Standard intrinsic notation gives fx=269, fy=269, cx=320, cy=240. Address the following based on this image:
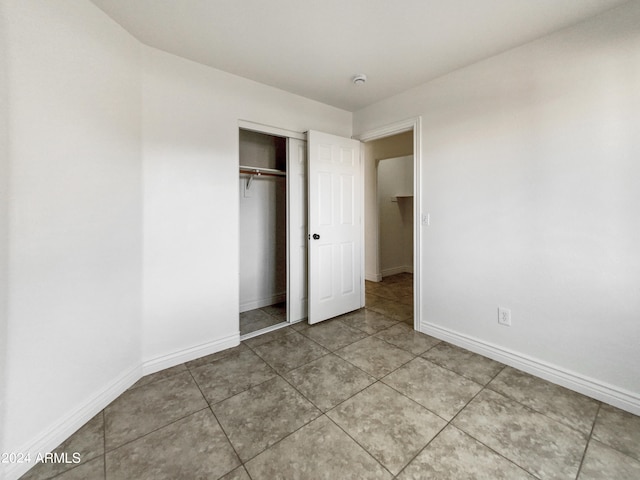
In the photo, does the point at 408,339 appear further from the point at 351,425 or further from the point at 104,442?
the point at 104,442

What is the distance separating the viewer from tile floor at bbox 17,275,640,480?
125cm

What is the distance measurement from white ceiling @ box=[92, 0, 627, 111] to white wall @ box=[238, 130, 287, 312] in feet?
3.48

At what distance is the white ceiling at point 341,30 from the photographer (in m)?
1.61

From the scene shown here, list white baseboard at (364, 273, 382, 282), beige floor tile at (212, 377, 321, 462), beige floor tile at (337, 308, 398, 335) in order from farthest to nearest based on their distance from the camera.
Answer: white baseboard at (364, 273, 382, 282) → beige floor tile at (337, 308, 398, 335) → beige floor tile at (212, 377, 321, 462)

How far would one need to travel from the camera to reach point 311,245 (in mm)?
2832

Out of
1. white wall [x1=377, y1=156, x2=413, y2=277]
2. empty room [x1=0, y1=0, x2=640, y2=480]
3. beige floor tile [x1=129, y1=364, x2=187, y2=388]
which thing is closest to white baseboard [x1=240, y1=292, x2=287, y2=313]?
empty room [x1=0, y1=0, x2=640, y2=480]

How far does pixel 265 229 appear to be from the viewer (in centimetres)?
352

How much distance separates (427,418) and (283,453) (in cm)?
83

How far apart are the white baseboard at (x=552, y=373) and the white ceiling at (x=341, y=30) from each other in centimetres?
232

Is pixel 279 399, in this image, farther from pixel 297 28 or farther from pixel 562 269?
pixel 297 28

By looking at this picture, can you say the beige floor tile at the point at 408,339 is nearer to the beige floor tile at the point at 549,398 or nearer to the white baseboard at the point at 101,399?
the beige floor tile at the point at 549,398

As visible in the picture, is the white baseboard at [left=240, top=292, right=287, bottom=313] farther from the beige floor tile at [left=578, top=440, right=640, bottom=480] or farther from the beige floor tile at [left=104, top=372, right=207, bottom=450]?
the beige floor tile at [left=578, top=440, right=640, bottom=480]

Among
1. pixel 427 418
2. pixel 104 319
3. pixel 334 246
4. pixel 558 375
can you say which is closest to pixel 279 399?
pixel 427 418

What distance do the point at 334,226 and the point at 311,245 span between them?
0.38 metres
